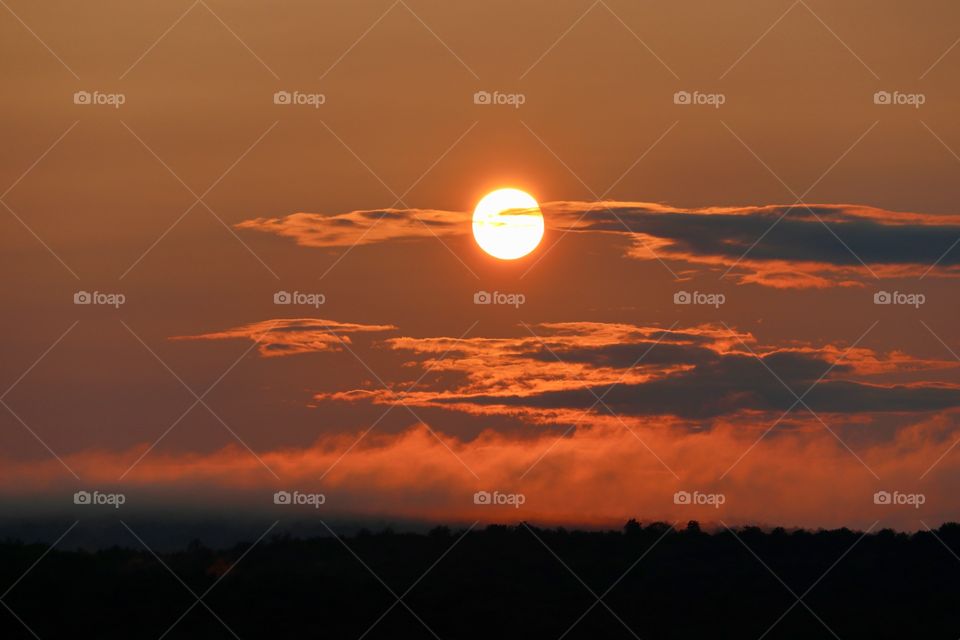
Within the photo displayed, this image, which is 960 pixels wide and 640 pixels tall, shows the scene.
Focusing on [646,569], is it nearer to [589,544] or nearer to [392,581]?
[589,544]

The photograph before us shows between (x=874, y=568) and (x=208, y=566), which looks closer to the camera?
(x=208, y=566)

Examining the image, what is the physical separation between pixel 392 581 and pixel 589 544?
769 centimetres

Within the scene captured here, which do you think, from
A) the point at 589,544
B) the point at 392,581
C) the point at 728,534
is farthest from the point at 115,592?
the point at 728,534

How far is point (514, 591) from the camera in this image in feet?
175

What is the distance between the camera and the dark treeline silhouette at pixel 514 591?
170 feet

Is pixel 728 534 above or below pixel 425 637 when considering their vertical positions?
above

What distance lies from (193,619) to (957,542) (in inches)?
1129

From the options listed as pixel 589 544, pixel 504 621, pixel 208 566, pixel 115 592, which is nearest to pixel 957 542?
pixel 589 544

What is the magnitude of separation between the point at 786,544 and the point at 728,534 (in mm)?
2321

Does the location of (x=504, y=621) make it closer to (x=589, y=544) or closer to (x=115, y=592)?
(x=589, y=544)

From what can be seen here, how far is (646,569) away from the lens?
54.6m

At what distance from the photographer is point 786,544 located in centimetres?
5072

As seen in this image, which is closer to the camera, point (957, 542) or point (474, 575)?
point (957, 542)

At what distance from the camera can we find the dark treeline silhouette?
51781 mm
